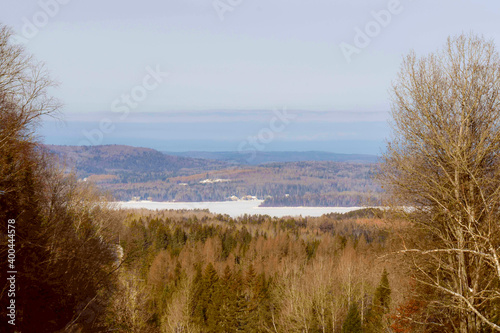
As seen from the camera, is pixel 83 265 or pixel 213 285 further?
pixel 213 285

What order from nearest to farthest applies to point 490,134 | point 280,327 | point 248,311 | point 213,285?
point 490,134, point 280,327, point 248,311, point 213,285

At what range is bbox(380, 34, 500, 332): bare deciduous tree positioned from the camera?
1365cm

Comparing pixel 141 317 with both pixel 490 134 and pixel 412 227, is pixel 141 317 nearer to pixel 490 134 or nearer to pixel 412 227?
pixel 412 227

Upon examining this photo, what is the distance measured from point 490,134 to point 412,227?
3.97 m

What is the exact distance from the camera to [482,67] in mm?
14875

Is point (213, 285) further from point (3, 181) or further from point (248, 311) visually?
point (3, 181)

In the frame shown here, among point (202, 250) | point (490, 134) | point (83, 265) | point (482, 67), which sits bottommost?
point (202, 250)

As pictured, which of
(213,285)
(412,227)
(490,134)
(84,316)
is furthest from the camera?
(213,285)

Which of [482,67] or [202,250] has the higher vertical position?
[482,67]

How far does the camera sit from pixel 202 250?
240 ft

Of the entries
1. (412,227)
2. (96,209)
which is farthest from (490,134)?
(96,209)

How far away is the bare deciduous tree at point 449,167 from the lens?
13.6m

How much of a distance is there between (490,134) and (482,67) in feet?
7.23

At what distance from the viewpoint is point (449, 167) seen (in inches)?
586
